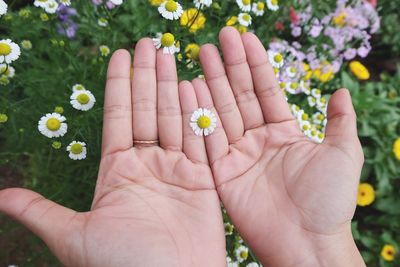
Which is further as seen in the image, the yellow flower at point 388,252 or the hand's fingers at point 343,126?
the yellow flower at point 388,252

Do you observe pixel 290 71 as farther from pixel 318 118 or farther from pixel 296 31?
pixel 296 31

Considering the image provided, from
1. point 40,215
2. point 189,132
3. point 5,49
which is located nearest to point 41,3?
point 5,49

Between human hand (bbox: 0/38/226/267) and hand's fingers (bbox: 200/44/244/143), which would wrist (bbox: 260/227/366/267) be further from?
hand's fingers (bbox: 200/44/244/143)

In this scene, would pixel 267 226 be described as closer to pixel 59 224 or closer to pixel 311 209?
pixel 311 209

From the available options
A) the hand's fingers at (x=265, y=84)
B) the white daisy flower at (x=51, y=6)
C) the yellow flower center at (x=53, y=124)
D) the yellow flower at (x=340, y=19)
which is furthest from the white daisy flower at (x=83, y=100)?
the yellow flower at (x=340, y=19)

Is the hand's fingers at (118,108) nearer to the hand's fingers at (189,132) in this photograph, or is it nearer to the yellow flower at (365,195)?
the hand's fingers at (189,132)

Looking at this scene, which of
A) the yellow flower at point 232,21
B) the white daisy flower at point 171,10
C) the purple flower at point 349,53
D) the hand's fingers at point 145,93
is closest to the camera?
the hand's fingers at point 145,93
